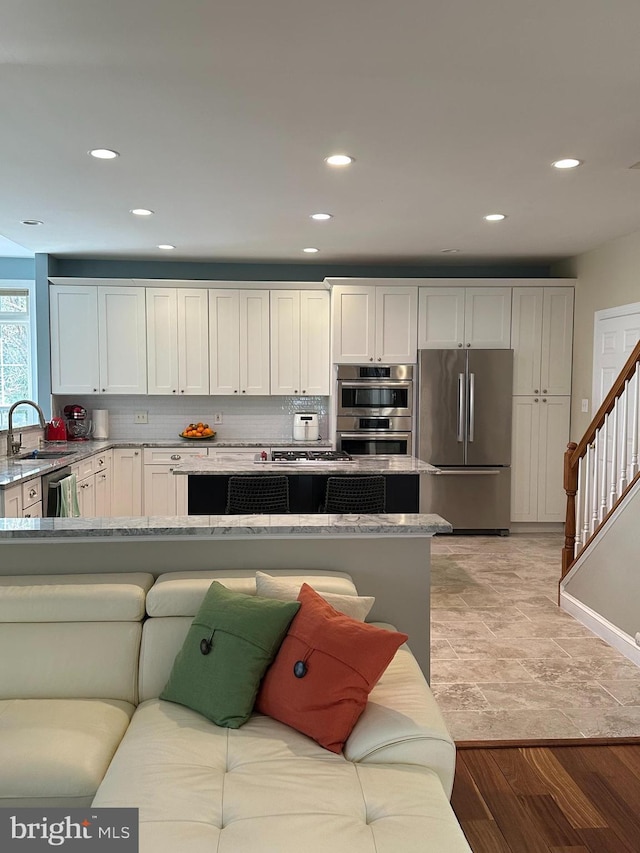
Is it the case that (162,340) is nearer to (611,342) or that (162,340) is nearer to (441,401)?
(441,401)

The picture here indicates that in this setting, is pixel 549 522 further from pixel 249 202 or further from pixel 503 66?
pixel 503 66

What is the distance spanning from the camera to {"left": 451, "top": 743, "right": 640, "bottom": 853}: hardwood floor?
2254mm

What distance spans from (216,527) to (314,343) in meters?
4.41

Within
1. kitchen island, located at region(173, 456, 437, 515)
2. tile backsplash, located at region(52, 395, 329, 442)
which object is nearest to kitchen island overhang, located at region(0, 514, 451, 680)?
kitchen island, located at region(173, 456, 437, 515)

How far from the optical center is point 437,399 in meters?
6.65

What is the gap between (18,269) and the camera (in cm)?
739

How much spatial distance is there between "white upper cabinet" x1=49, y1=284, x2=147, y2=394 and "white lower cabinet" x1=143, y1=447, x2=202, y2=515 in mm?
667

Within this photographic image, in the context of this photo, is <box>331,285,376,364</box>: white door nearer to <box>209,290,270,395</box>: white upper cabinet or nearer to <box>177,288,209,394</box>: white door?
<box>209,290,270,395</box>: white upper cabinet

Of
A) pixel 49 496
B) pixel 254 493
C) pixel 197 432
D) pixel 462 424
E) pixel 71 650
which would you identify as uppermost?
pixel 462 424

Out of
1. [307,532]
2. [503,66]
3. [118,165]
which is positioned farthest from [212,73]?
[307,532]

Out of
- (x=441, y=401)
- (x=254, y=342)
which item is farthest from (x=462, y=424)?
(x=254, y=342)

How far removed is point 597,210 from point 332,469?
255cm

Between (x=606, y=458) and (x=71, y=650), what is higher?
(x=606, y=458)

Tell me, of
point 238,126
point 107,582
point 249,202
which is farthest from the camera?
point 249,202
